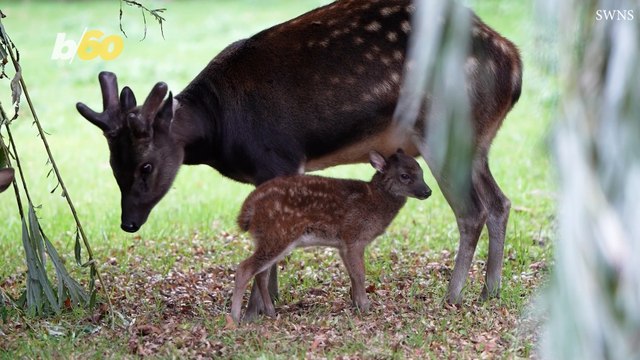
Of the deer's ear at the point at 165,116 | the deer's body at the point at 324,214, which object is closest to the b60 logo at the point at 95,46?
the deer's ear at the point at 165,116

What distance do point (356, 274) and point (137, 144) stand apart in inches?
56.1

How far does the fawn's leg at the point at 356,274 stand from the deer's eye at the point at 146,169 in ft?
3.91

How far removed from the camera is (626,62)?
10.4ft

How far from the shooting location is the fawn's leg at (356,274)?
A: 20.5ft

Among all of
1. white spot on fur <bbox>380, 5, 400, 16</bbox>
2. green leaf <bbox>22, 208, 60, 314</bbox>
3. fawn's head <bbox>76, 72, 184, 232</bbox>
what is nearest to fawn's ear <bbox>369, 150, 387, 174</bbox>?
white spot on fur <bbox>380, 5, 400, 16</bbox>

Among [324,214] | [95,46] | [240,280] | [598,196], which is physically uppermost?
[598,196]

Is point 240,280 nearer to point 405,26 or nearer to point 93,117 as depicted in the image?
point 93,117

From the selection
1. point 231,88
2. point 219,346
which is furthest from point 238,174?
point 219,346

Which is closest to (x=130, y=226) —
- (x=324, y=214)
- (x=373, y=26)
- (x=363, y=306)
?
(x=324, y=214)

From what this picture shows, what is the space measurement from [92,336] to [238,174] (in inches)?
53.9

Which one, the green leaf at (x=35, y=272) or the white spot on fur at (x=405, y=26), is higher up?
the white spot on fur at (x=405, y=26)

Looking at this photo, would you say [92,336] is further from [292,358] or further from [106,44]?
[106,44]

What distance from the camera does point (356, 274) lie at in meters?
6.24

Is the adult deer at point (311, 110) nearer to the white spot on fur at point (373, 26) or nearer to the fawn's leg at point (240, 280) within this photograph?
the white spot on fur at point (373, 26)
